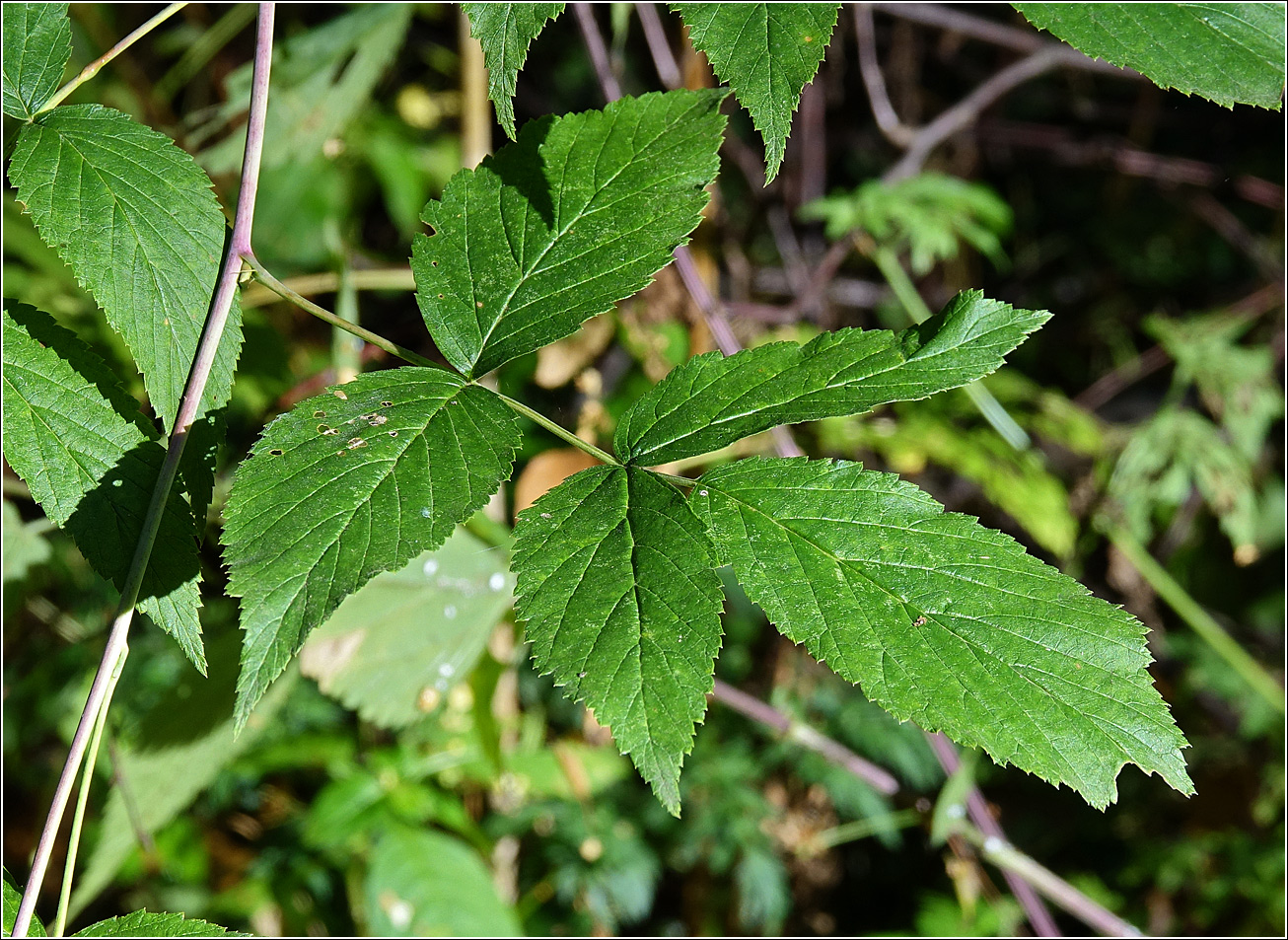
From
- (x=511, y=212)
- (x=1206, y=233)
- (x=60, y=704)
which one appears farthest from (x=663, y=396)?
(x=1206, y=233)

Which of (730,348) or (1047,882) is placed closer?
(1047,882)

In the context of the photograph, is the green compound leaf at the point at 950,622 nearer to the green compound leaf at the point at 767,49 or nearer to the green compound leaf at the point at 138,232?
the green compound leaf at the point at 767,49

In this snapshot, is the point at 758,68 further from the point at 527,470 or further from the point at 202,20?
the point at 202,20

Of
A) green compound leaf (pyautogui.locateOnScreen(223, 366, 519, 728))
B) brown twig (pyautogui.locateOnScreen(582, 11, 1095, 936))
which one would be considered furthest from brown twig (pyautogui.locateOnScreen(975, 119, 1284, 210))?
green compound leaf (pyautogui.locateOnScreen(223, 366, 519, 728))

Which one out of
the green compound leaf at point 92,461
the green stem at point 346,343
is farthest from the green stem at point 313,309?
the green stem at point 346,343

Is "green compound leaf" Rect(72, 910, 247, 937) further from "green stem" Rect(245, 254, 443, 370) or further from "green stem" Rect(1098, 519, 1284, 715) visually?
"green stem" Rect(1098, 519, 1284, 715)

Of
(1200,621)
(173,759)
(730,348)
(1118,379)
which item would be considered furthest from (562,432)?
(1118,379)

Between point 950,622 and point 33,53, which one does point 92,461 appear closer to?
point 33,53
